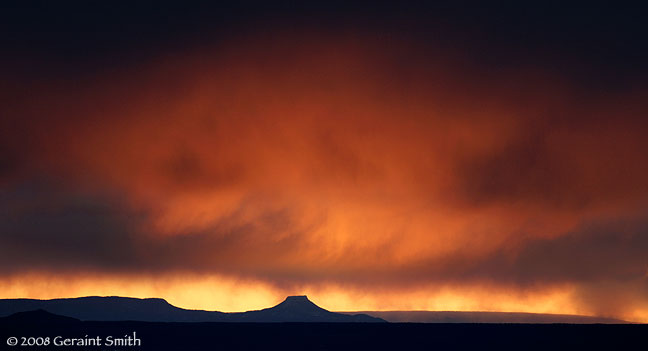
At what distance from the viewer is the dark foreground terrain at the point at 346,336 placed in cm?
A: 9975

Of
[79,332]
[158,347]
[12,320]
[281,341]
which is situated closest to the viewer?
[158,347]

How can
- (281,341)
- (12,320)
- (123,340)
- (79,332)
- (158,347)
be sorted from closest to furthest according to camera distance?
1. (158,347)
2. (281,341)
3. (123,340)
4. (79,332)
5. (12,320)

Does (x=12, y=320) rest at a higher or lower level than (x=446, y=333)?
higher

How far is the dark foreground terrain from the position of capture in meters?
99.8

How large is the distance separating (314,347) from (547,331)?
47.7 m

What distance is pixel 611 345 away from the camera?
99312 mm

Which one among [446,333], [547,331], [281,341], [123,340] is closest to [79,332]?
[123,340]

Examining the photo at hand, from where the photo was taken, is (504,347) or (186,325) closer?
(504,347)

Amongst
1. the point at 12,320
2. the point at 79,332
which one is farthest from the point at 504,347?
the point at 12,320

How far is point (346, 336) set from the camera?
11388 cm

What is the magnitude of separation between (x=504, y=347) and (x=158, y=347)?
53.1 meters

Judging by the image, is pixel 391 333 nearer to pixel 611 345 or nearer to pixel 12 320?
pixel 611 345

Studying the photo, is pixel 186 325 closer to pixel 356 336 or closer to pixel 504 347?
pixel 356 336

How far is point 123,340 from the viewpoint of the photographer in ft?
372
